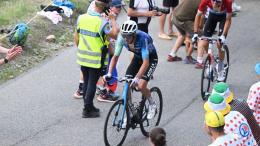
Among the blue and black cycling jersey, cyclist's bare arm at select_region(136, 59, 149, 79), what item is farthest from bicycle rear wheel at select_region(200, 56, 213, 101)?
cyclist's bare arm at select_region(136, 59, 149, 79)

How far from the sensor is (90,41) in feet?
31.8

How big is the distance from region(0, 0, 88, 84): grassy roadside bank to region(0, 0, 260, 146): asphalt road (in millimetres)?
242

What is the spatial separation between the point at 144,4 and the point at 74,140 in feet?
11.7

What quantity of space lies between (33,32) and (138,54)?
5179 mm

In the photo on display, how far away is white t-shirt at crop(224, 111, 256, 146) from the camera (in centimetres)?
631

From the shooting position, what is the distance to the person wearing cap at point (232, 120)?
20.8 ft

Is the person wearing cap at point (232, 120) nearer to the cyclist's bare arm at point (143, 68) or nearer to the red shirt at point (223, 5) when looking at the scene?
the cyclist's bare arm at point (143, 68)

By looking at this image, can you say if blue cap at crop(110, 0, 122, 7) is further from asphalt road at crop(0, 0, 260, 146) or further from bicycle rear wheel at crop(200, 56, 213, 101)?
bicycle rear wheel at crop(200, 56, 213, 101)

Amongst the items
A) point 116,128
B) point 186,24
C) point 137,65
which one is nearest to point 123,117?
point 116,128

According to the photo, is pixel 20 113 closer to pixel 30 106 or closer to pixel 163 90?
pixel 30 106

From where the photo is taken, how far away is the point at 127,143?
901 cm

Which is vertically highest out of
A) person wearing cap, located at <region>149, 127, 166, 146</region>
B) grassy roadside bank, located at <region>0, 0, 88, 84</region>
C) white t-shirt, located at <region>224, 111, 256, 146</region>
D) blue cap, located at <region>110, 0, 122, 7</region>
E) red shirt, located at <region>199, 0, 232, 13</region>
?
person wearing cap, located at <region>149, 127, 166, 146</region>

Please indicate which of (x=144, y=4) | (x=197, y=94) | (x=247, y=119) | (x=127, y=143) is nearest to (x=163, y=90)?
(x=197, y=94)

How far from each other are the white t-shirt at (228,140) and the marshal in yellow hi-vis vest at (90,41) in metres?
3.85
